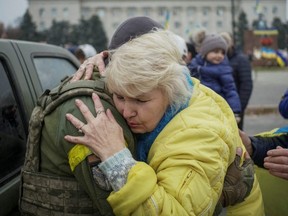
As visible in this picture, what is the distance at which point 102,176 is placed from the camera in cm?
144

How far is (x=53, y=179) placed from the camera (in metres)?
1.52

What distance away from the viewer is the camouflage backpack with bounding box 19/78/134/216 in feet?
4.99

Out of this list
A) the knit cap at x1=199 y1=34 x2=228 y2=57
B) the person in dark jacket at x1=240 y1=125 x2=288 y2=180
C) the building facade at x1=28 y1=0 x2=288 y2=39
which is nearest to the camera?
the person in dark jacket at x1=240 y1=125 x2=288 y2=180

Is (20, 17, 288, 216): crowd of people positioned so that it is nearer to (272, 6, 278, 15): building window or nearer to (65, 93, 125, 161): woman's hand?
(65, 93, 125, 161): woman's hand

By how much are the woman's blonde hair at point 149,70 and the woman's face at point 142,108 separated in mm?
30

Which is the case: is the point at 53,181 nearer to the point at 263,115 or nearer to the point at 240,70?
the point at 240,70

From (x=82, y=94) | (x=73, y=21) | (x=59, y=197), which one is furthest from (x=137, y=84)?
(x=73, y=21)

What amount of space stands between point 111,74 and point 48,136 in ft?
1.11

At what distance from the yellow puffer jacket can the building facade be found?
288ft

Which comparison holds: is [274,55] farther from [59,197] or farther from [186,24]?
[186,24]

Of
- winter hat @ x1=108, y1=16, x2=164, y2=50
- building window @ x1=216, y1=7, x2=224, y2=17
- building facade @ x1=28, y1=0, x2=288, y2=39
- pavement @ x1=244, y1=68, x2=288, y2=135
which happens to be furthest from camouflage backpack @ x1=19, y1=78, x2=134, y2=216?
building window @ x1=216, y1=7, x2=224, y2=17

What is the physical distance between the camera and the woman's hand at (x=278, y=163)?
206cm

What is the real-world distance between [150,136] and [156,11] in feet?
303

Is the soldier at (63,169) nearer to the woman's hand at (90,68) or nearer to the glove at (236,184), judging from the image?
the woman's hand at (90,68)
